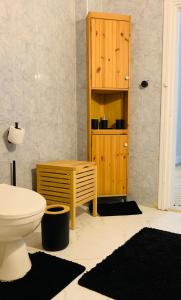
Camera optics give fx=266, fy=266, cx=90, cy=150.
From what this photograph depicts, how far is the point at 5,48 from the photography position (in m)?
1.93

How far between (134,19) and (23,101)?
136cm

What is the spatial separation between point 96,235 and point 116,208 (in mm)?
605

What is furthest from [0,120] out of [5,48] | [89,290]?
[89,290]

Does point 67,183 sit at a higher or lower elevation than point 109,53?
lower

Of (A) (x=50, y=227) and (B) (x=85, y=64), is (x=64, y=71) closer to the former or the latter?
(B) (x=85, y=64)

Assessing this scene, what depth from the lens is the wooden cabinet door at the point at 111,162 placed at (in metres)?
2.53

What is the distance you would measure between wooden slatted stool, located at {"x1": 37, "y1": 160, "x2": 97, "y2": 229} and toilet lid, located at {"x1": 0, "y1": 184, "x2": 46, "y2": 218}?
53 centimetres

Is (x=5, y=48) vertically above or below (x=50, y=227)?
above

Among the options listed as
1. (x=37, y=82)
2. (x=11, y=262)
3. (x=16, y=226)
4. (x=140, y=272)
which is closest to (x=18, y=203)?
(x=16, y=226)

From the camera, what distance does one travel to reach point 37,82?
225cm

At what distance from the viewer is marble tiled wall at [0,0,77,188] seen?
1.97 m

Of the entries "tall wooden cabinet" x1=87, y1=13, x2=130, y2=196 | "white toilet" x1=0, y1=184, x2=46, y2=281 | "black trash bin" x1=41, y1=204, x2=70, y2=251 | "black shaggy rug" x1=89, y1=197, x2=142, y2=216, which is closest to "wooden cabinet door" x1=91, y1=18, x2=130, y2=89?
"tall wooden cabinet" x1=87, y1=13, x2=130, y2=196

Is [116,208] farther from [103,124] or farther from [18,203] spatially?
[18,203]

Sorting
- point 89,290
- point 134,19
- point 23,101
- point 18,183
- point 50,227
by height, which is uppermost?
point 134,19
